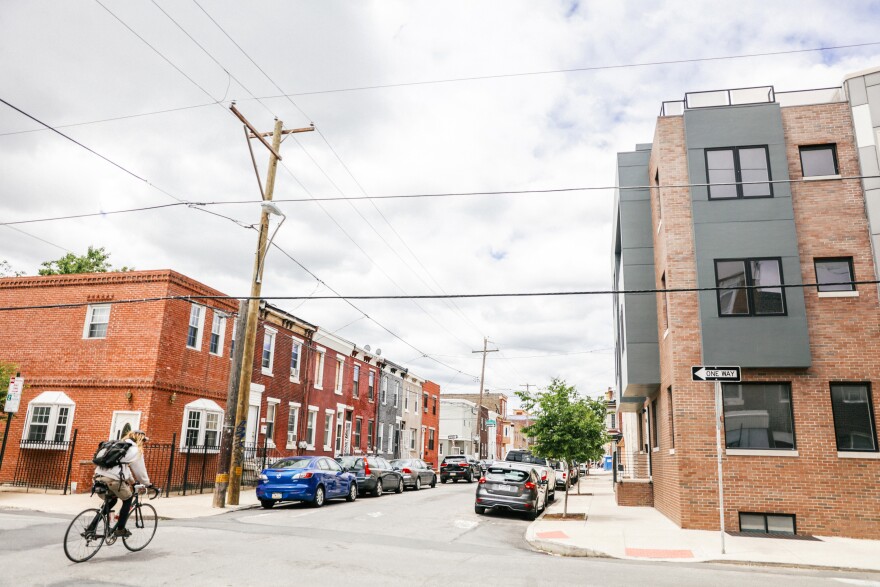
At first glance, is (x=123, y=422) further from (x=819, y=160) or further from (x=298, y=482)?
(x=819, y=160)

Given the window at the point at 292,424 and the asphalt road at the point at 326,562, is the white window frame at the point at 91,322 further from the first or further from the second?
the window at the point at 292,424

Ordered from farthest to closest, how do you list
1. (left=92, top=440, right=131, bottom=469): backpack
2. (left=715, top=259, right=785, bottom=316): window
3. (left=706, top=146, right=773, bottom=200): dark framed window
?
(left=706, top=146, right=773, bottom=200): dark framed window → (left=715, top=259, right=785, bottom=316): window → (left=92, top=440, right=131, bottom=469): backpack

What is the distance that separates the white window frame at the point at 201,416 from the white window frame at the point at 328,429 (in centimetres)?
1033

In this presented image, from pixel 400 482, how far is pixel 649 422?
10.4 metres

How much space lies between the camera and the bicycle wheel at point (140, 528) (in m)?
9.53

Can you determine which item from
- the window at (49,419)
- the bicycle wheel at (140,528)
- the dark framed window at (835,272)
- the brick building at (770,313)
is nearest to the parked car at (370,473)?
the window at (49,419)

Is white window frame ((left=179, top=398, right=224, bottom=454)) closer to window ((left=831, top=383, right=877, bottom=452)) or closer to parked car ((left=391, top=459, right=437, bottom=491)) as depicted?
parked car ((left=391, top=459, right=437, bottom=491))

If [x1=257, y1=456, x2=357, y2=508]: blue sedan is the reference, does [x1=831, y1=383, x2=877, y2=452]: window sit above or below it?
above

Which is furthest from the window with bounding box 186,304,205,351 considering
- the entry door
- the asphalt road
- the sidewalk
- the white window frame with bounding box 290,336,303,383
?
the asphalt road

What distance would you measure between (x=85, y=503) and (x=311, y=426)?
15.8m

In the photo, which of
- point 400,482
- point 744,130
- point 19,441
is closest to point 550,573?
point 744,130

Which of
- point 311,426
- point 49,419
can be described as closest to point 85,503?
point 49,419

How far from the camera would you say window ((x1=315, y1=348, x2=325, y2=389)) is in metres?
33.5

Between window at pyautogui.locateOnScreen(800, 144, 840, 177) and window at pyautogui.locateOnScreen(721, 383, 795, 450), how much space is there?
562 cm
